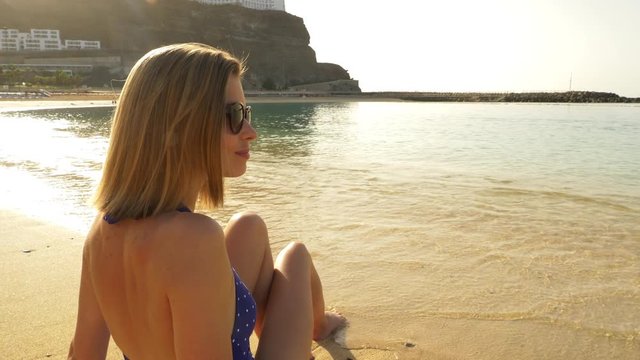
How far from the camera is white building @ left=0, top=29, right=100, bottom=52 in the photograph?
91.2m

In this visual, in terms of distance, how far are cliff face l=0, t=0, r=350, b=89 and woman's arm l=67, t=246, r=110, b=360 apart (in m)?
79.2

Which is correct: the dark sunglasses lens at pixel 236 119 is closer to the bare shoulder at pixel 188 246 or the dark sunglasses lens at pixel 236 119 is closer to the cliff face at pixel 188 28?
the bare shoulder at pixel 188 246

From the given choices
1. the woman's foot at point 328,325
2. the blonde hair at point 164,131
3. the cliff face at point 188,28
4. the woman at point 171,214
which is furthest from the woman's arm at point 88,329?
the cliff face at point 188,28

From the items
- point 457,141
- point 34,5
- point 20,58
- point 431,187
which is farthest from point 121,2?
point 431,187

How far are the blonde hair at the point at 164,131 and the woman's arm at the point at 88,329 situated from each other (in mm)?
363

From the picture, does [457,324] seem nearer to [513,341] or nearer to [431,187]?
[513,341]

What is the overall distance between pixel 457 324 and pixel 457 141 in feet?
46.3

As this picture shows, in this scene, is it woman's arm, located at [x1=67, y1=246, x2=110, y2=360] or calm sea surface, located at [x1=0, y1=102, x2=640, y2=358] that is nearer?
woman's arm, located at [x1=67, y1=246, x2=110, y2=360]

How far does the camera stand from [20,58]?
7569 cm

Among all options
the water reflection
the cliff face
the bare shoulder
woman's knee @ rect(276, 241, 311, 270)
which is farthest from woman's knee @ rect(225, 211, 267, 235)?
the cliff face

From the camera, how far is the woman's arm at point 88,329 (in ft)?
4.98

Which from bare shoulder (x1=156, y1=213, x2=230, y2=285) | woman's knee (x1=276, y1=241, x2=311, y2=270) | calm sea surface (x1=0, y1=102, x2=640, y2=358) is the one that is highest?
bare shoulder (x1=156, y1=213, x2=230, y2=285)

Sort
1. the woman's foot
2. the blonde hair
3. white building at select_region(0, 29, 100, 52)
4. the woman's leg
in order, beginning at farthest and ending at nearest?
1. white building at select_region(0, 29, 100, 52)
2. the woman's foot
3. the woman's leg
4. the blonde hair

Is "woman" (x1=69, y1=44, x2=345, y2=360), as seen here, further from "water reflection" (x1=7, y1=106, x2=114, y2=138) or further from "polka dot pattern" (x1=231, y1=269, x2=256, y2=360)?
"water reflection" (x1=7, y1=106, x2=114, y2=138)
